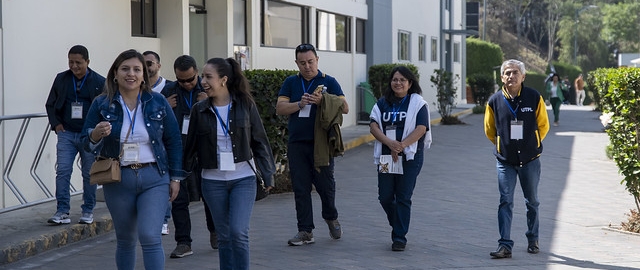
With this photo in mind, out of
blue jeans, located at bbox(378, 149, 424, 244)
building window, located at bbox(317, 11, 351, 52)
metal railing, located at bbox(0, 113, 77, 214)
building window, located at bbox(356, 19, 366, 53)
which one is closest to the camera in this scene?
blue jeans, located at bbox(378, 149, 424, 244)

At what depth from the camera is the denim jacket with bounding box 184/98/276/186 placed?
21.9 ft

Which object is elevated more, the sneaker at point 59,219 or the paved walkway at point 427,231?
the sneaker at point 59,219

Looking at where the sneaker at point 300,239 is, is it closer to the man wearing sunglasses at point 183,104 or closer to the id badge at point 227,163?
the man wearing sunglasses at point 183,104

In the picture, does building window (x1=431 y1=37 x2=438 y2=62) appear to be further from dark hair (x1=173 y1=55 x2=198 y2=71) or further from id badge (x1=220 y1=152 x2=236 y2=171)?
id badge (x1=220 y1=152 x2=236 y2=171)

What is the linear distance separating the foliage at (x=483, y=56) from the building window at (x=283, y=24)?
35939mm

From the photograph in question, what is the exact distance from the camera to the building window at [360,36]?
27.8m

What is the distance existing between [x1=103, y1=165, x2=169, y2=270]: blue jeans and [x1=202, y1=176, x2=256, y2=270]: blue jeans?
0.48 metres

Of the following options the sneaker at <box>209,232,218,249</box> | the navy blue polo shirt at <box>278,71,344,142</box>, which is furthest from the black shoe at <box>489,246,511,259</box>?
the sneaker at <box>209,232,218,249</box>

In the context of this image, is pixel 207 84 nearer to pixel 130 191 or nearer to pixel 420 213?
pixel 130 191

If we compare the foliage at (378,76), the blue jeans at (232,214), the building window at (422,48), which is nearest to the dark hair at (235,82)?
the blue jeans at (232,214)

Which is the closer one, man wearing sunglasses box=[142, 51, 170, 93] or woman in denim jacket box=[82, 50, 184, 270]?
woman in denim jacket box=[82, 50, 184, 270]

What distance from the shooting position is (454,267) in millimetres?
8164

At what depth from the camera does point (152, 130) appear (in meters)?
6.20

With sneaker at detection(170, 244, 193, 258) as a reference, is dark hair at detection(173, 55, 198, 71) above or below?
above
